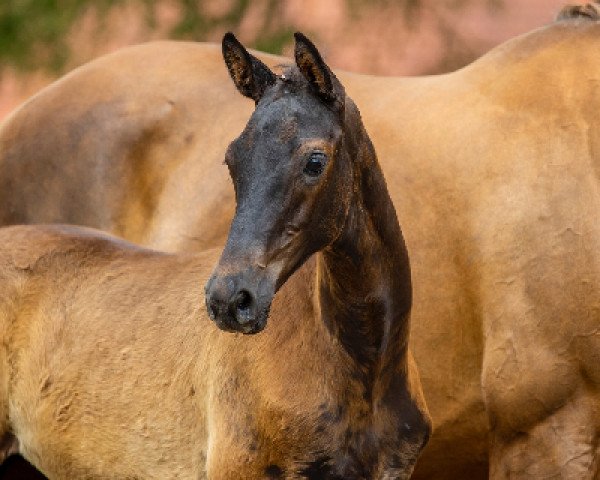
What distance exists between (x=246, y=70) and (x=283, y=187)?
0.42 m

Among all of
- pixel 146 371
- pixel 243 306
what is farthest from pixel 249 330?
pixel 146 371

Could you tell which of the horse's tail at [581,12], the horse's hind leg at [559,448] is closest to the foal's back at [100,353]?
the horse's hind leg at [559,448]

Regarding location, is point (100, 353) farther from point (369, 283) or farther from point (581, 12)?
point (581, 12)

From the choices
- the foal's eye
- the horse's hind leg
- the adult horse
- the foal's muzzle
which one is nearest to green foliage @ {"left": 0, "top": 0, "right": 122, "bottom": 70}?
the adult horse

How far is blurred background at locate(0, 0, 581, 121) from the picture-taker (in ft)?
26.9

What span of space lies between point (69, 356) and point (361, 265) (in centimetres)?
119

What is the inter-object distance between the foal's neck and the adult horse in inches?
35.8

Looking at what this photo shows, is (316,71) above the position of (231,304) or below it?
above

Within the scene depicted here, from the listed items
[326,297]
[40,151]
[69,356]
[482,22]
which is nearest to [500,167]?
[326,297]

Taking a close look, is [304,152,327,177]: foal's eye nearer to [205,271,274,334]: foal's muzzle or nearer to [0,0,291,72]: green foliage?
[205,271,274,334]: foal's muzzle

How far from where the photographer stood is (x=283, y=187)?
12.8 feet

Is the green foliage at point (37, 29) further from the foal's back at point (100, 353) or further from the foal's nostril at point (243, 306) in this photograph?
the foal's nostril at point (243, 306)

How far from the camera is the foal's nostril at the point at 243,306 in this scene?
3.75 meters

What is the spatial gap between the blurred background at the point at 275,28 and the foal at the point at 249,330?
316 centimetres
